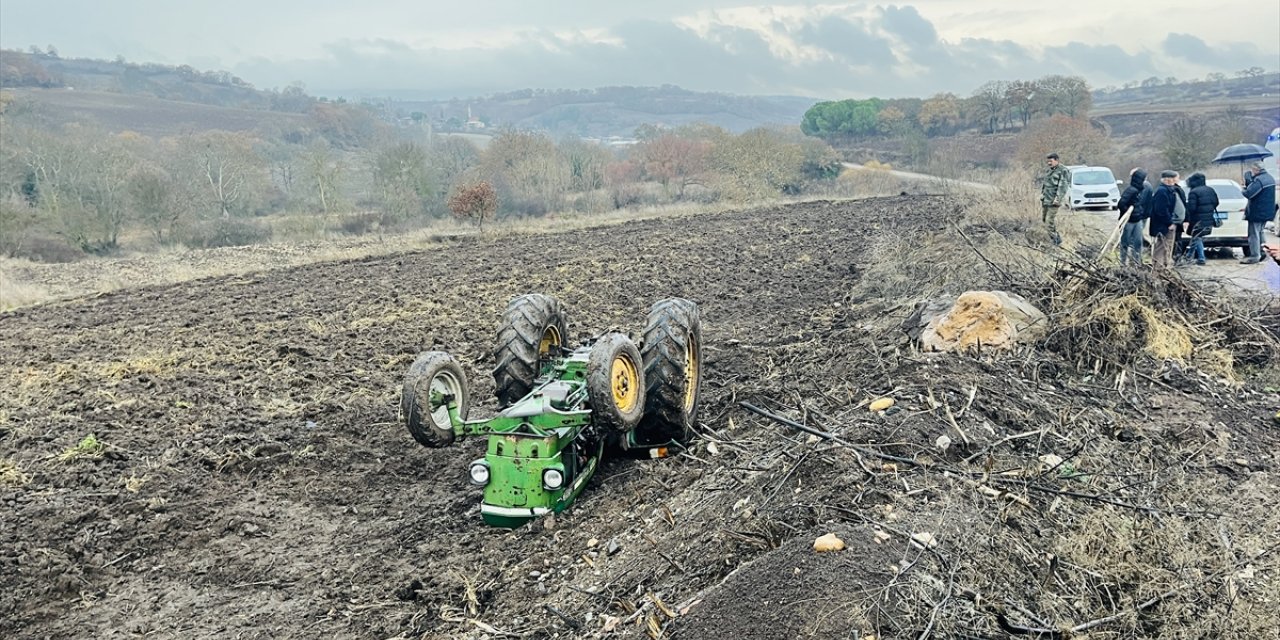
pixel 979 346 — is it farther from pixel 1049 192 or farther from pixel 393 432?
pixel 1049 192

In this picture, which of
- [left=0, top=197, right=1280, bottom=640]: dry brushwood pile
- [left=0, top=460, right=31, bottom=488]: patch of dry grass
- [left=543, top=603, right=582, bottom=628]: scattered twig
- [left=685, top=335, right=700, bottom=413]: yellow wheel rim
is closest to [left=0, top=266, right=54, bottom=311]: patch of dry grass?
[left=0, top=197, right=1280, bottom=640]: dry brushwood pile

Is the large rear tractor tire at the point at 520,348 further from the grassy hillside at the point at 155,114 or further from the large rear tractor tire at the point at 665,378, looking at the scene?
the grassy hillside at the point at 155,114

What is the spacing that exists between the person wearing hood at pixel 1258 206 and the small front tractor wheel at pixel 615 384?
11.5m

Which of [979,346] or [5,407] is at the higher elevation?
[979,346]

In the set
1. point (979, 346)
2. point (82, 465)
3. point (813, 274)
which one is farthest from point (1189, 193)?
point (82, 465)

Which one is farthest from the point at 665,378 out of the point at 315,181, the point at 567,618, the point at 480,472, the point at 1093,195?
the point at 315,181

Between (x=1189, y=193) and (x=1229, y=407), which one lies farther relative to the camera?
(x=1189, y=193)

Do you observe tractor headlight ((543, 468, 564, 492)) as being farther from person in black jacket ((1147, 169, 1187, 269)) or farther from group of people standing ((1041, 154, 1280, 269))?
person in black jacket ((1147, 169, 1187, 269))

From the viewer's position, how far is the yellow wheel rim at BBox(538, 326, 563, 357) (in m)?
Answer: 7.40

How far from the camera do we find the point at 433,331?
39.9ft

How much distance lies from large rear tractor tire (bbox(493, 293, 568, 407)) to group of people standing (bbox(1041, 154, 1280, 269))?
741cm

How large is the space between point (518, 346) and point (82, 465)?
4.01 metres

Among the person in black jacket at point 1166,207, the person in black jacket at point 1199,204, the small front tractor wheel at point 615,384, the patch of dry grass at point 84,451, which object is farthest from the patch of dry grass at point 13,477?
the person in black jacket at point 1199,204

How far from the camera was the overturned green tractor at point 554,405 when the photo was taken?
532cm
